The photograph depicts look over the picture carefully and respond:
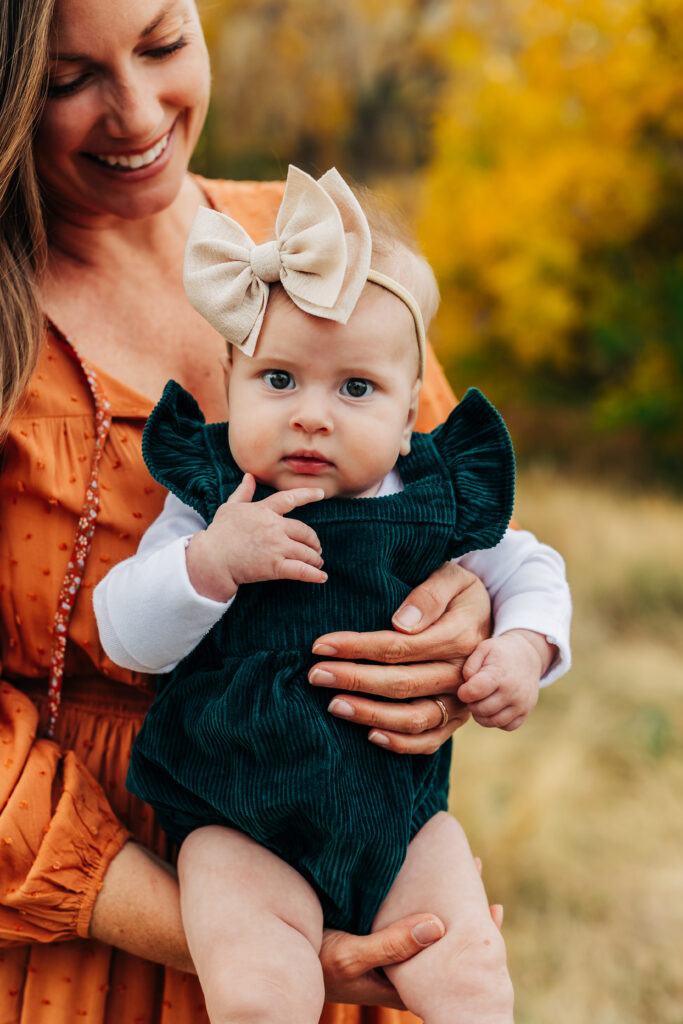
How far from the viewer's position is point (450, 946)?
1270 millimetres

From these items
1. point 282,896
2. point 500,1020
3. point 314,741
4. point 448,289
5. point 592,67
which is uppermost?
point 592,67

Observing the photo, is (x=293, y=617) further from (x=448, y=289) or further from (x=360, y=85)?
(x=360, y=85)

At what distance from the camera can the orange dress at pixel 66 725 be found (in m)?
1.37

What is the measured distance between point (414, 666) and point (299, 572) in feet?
0.84

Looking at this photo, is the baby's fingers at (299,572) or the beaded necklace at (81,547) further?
the beaded necklace at (81,547)

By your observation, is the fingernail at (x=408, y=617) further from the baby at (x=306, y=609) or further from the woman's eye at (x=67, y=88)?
the woman's eye at (x=67, y=88)

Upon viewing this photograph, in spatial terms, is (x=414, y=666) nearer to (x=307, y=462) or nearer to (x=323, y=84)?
(x=307, y=462)

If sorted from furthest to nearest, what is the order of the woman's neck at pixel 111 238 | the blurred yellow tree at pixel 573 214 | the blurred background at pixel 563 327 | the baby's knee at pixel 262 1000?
the blurred yellow tree at pixel 573 214
the blurred background at pixel 563 327
the woman's neck at pixel 111 238
the baby's knee at pixel 262 1000

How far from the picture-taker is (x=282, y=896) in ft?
4.23

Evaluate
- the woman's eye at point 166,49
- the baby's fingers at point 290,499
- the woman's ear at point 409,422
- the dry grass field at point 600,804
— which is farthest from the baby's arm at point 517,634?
the dry grass field at point 600,804

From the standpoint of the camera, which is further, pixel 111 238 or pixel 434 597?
pixel 111 238

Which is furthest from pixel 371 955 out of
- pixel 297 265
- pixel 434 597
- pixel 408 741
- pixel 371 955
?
pixel 297 265

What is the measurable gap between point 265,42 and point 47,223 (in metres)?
6.08

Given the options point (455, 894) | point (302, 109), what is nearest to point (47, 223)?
point (455, 894)
